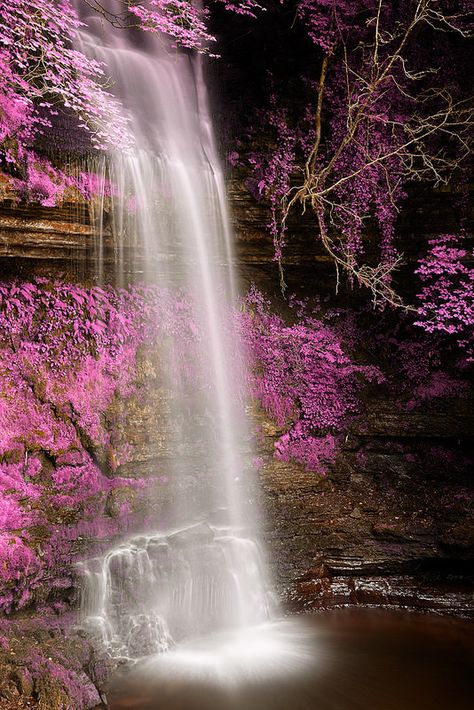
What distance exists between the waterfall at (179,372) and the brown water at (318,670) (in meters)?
0.49

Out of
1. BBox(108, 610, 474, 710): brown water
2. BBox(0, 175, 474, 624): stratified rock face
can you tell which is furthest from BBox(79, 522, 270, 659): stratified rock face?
BBox(0, 175, 474, 624): stratified rock face

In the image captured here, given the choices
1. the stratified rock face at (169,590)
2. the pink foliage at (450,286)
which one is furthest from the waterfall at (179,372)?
the pink foliage at (450,286)

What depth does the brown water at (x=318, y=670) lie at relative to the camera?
4504 mm

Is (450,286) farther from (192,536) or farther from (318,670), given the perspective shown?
(318,670)

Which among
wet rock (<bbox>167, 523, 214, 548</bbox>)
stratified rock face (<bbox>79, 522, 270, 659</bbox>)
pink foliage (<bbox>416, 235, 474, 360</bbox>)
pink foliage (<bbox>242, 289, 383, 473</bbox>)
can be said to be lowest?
stratified rock face (<bbox>79, 522, 270, 659</bbox>)

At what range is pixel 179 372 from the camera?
302 inches

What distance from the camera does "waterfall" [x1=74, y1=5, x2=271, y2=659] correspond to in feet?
18.5

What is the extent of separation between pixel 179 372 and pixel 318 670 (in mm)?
4351

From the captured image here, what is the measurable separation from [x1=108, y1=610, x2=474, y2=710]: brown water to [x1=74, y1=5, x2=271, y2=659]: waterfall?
0.49 meters

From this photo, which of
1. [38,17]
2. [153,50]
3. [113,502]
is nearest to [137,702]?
[113,502]

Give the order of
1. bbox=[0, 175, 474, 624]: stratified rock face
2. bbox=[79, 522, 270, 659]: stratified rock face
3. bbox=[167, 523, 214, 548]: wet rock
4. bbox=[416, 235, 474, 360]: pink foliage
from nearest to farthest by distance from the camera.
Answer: bbox=[79, 522, 270, 659]: stratified rock face → bbox=[167, 523, 214, 548]: wet rock → bbox=[0, 175, 474, 624]: stratified rock face → bbox=[416, 235, 474, 360]: pink foliage

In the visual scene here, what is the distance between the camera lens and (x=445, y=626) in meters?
6.06

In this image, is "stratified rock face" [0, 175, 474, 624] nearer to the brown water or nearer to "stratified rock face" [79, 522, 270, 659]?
"stratified rock face" [79, 522, 270, 659]

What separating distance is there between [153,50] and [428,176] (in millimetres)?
5492
